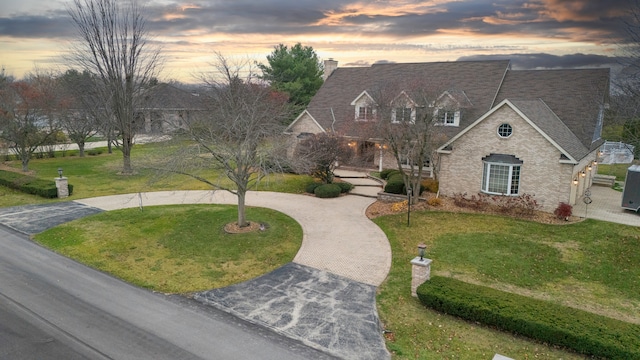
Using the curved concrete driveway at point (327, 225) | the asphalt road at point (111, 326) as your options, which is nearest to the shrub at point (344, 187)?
the curved concrete driveway at point (327, 225)

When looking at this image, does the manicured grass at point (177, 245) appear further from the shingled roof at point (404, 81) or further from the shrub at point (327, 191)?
the shingled roof at point (404, 81)

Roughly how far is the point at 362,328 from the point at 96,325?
789cm

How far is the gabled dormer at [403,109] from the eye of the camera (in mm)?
23438

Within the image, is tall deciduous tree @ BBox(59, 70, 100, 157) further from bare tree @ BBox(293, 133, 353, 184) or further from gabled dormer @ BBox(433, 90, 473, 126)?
gabled dormer @ BBox(433, 90, 473, 126)

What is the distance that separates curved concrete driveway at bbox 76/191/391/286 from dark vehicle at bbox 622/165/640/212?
47.3 feet

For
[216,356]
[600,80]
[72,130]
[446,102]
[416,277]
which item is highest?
[600,80]

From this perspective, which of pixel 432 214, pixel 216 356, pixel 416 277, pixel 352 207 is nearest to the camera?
pixel 216 356

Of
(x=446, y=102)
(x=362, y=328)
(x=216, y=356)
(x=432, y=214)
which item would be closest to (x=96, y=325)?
(x=216, y=356)

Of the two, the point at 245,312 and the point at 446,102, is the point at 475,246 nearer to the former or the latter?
the point at 245,312

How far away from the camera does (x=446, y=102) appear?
27.3 m

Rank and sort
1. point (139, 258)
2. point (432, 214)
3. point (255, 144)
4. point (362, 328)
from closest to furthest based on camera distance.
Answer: point (362, 328) < point (139, 258) < point (255, 144) < point (432, 214)

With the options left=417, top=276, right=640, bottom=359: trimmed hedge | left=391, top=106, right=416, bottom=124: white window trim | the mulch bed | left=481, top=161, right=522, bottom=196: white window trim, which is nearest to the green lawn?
left=417, top=276, right=640, bottom=359: trimmed hedge

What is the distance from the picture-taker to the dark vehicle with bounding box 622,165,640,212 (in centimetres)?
2145

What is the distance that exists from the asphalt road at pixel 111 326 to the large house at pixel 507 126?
636 inches
